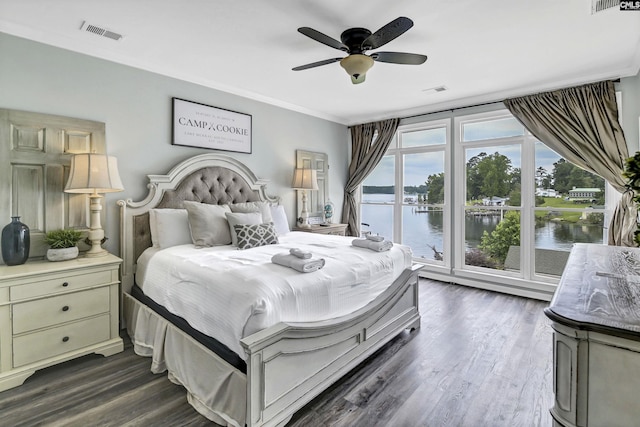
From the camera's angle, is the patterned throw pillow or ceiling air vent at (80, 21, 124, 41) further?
the patterned throw pillow

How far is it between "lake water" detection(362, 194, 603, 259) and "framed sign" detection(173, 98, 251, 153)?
263 cm

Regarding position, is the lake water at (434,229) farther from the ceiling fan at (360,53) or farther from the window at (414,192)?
the ceiling fan at (360,53)

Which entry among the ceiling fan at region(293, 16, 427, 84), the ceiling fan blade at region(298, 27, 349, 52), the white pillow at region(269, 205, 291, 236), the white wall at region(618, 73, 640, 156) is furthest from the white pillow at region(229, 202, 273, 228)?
the white wall at region(618, 73, 640, 156)

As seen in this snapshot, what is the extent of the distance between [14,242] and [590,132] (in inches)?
217

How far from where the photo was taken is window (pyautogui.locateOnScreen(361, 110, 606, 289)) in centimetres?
389

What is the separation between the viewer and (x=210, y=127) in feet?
12.2

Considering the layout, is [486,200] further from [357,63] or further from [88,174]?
[88,174]

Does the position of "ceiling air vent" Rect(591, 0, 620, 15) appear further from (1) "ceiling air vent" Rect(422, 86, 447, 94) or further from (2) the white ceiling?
(1) "ceiling air vent" Rect(422, 86, 447, 94)

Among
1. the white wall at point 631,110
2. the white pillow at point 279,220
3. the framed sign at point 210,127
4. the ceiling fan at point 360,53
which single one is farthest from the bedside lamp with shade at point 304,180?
the white wall at point 631,110

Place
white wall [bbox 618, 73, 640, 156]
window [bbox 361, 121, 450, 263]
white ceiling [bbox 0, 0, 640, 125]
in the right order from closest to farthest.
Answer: white ceiling [bbox 0, 0, 640, 125] < white wall [bbox 618, 73, 640, 156] < window [bbox 361, 121, 450, 263]

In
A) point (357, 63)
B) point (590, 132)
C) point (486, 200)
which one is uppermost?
point (357, 63)

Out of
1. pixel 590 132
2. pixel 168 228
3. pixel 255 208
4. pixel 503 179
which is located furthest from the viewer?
pixel 503 179

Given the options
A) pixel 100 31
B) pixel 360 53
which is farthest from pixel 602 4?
pixel 100 31

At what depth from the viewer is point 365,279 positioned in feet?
7.88
